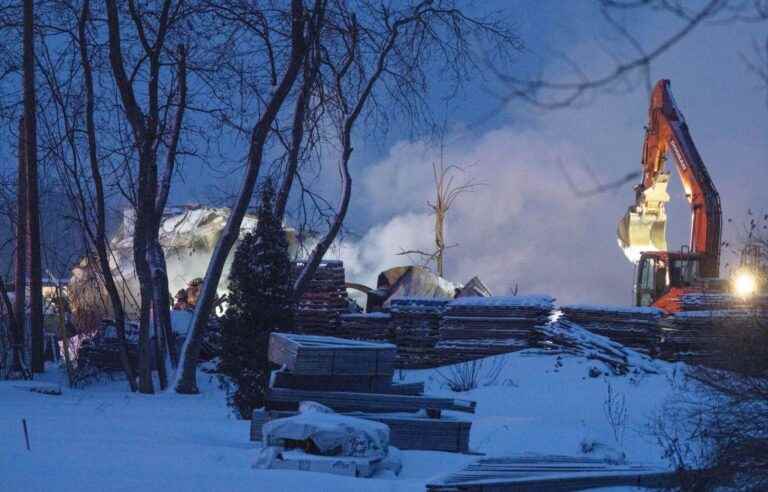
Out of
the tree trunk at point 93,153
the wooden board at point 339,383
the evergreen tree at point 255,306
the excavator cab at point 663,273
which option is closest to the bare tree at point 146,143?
the tree trunk at point 93,153

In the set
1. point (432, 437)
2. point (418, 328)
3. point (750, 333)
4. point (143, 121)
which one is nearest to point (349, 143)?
point (143, 121)

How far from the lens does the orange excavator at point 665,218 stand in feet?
78.1

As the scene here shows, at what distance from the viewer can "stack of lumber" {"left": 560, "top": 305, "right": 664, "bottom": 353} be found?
18.9 meters

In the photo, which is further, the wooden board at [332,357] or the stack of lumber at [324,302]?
the stack of lumber at [324,302]

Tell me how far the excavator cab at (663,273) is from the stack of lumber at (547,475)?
1602 cm

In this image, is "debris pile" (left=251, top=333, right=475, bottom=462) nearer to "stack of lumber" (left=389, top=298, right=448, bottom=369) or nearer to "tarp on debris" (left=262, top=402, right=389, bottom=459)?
"tarp on debris" (left=262, top=402, right=389, bottom=459)

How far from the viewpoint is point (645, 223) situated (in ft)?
84.7

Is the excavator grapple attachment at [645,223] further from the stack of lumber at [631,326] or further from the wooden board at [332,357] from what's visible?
the wooden board at [332,357]

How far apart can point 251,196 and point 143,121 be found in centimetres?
218

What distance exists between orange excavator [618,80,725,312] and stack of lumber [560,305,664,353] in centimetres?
463

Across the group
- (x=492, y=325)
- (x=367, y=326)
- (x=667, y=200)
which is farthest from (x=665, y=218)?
(x=367, y=326)

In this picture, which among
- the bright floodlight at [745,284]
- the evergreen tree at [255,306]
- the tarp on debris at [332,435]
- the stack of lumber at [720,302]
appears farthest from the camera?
the evergreen tree at [255,306]

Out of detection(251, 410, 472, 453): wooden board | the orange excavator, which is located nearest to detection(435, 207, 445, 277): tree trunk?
the orange excavator

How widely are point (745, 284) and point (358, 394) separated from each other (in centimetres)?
368
